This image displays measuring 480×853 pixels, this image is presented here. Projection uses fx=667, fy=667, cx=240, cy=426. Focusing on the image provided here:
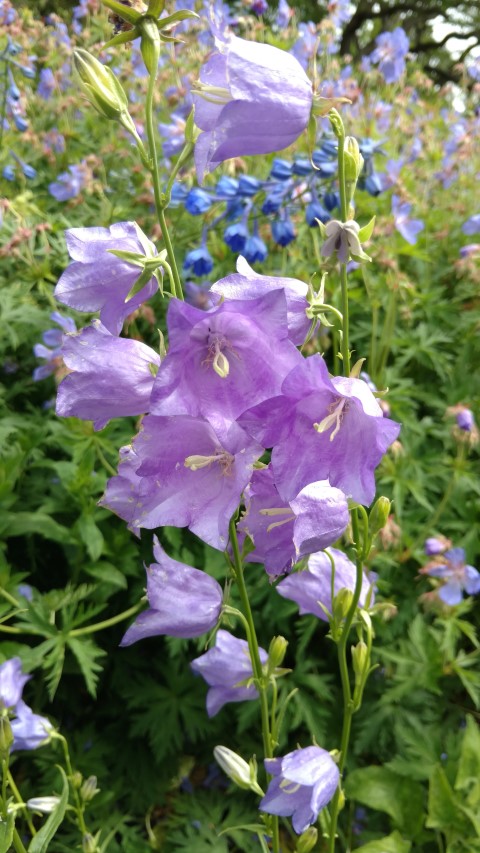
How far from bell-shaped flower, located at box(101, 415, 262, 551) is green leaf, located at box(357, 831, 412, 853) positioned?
1.47 m

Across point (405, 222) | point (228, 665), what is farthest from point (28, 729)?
point (405, 222)

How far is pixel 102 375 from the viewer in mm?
799

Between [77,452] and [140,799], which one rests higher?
[77,452]

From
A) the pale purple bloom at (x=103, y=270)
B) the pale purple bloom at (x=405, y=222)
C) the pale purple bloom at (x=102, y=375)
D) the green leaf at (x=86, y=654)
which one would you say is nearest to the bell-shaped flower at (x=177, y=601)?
the pale purple bloom at (x=102, y=375)

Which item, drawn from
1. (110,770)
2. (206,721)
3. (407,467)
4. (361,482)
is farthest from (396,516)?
(361,482)

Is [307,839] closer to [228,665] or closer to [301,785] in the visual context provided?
[301,785]

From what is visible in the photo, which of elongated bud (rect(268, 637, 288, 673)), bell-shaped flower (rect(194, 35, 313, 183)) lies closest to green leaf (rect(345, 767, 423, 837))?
elongated bud (rect(268, 637, 288, 673))

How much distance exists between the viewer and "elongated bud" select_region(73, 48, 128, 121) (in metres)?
0.79

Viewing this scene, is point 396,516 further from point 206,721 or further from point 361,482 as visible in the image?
point 361,482

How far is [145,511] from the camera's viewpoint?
2.56 ft

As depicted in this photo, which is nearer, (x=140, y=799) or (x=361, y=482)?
(x=361, y=482)

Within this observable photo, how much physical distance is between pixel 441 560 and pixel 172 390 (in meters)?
1.68

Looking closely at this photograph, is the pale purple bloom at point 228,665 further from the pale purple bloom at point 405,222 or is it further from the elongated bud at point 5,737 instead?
the pale purple bloom at point 405,222

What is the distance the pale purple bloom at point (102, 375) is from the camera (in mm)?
800
